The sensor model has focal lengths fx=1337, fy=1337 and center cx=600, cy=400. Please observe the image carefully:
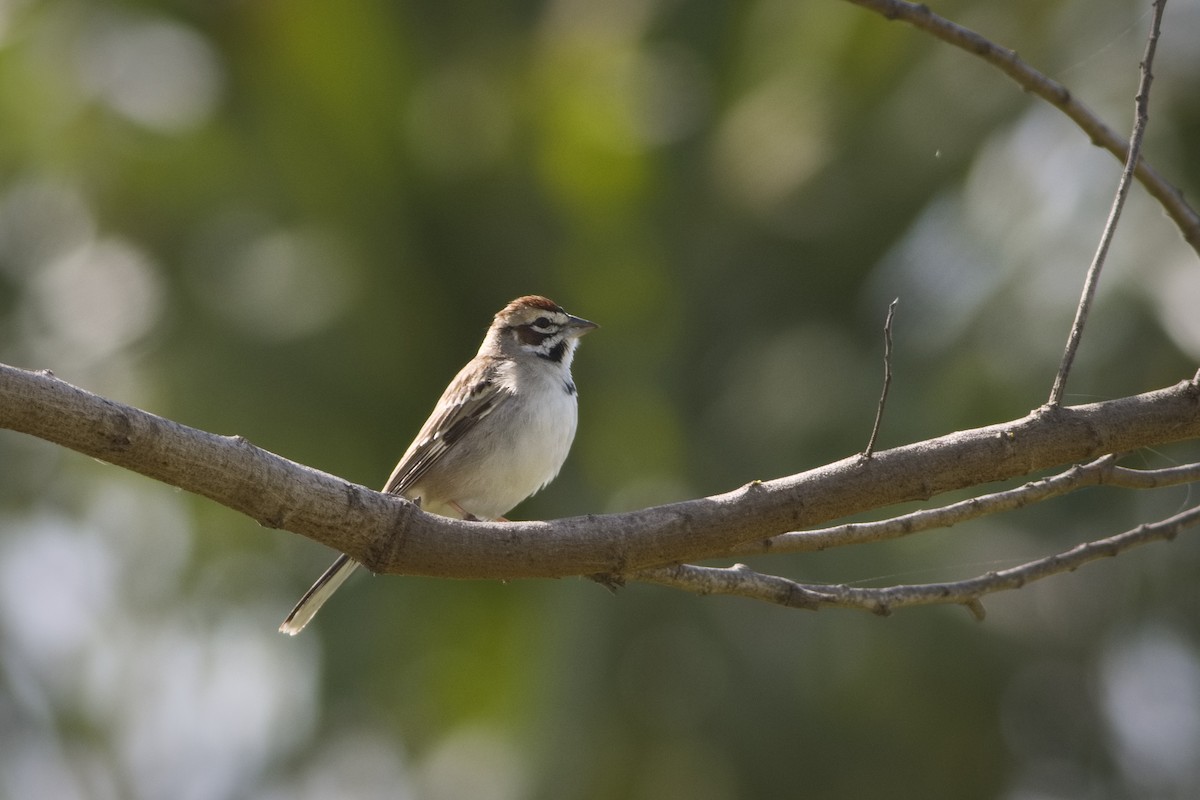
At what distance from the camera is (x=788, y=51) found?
11.3 metres

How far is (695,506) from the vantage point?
3.55 meters

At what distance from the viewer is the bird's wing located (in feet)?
19.9

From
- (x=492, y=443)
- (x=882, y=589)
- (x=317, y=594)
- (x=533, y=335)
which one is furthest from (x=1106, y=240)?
(x=533, y=335)

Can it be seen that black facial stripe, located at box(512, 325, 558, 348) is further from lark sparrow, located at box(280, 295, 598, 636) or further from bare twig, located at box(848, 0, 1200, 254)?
bare twig, located at box(848, 0, 1200, 254)

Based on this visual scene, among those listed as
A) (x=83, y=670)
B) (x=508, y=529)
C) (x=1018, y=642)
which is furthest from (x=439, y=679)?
(x=508, y=529)

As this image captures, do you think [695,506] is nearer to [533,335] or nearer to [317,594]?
[317,594]

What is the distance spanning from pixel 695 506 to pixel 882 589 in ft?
2.50

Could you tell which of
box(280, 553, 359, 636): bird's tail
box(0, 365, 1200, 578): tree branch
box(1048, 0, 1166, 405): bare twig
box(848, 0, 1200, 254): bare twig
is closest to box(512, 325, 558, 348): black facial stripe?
box(280, 553, 359, 636): bird's tail

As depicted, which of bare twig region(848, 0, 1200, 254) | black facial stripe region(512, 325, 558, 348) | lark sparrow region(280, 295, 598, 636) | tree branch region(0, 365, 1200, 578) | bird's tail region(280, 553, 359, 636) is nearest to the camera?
tree branch region(0, 365, 1200, 578)

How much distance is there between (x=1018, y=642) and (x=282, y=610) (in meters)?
5.69

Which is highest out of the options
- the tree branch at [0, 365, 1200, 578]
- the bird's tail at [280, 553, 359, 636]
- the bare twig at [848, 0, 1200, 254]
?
the bare twig at [848, 0, 1200, 254]

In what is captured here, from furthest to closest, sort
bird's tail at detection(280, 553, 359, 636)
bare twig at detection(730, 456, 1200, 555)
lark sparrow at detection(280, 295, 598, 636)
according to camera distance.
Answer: lark sparrow at detection(280, 295, 598, 636), bird's tail at detection(280, 553, 359, 636), bare twig at detection(730, 456, 1200, 555)

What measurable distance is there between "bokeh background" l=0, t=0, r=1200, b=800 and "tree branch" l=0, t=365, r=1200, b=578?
5.18 metres

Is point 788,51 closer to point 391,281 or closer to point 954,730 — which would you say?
point 391,281
